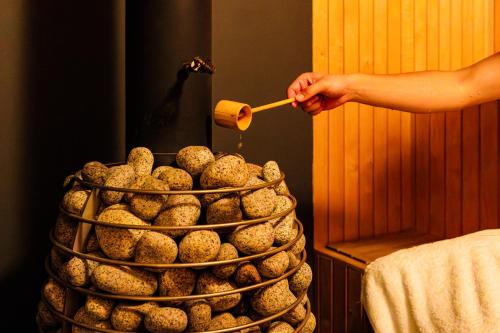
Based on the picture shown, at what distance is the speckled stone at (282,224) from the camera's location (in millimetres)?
977

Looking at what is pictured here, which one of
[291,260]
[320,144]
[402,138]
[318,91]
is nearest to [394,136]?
[402,138]

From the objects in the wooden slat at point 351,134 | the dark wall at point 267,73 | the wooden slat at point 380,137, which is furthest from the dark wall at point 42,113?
the wooden slat at point 380,137

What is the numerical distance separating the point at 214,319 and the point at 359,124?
1157 millimetres

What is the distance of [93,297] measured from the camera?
87 centimetres

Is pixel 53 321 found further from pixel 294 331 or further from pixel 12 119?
pixel 12 119

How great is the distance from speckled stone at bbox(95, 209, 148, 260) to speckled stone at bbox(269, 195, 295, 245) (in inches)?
9.6

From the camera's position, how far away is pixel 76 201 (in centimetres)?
95

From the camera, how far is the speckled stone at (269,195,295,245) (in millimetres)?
977

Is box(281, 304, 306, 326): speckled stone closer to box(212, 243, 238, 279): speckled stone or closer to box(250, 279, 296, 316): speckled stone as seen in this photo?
box(250, 279, 296, 316): speckled stone

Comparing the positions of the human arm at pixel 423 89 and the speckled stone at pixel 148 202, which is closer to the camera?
the speckled stone at pixel 148 202

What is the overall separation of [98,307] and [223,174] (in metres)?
0.29

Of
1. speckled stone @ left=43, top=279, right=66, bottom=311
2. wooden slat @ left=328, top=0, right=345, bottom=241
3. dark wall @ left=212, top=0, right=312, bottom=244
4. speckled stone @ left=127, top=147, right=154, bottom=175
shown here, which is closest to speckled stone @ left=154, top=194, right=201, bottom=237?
speckled stone @ left=127, top=147, right=154, bottom=175

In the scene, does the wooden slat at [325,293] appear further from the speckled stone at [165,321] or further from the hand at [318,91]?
the speckled stone at [165,321]

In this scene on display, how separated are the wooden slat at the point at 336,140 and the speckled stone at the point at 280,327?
0.92 m
